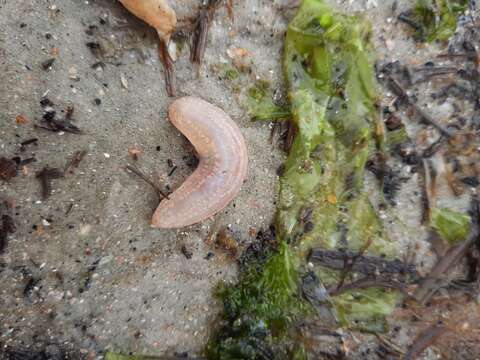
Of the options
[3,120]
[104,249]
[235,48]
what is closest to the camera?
[3,120]

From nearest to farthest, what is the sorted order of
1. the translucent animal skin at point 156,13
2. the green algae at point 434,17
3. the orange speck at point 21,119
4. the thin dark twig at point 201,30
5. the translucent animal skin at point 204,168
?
the orange speck at point 21,119 < the translucent animal skin at point 156,13 < the translucent animal skin at point 204,168 < the thin dark twig at point 201,30 < the green algae at point 434,17

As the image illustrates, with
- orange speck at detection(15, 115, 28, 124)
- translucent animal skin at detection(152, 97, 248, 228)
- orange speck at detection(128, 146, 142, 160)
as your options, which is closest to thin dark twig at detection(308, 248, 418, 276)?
translucent animal skin at detection(152, 97, 248, 228)

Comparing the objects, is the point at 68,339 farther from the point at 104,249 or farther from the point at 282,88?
the point at 282,88

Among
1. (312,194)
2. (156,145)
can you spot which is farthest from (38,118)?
(312,194)

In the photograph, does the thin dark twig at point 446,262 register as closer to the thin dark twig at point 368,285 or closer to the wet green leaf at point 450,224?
the wet green leaf at point 450,224

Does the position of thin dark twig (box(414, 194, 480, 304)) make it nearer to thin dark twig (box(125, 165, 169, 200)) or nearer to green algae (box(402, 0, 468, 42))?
green algae (box(402, 0, 468, 42))

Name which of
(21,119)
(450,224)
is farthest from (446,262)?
(21,119)

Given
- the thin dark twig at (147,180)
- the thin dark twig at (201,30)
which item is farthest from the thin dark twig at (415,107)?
the thin dark twig at (147,180)
